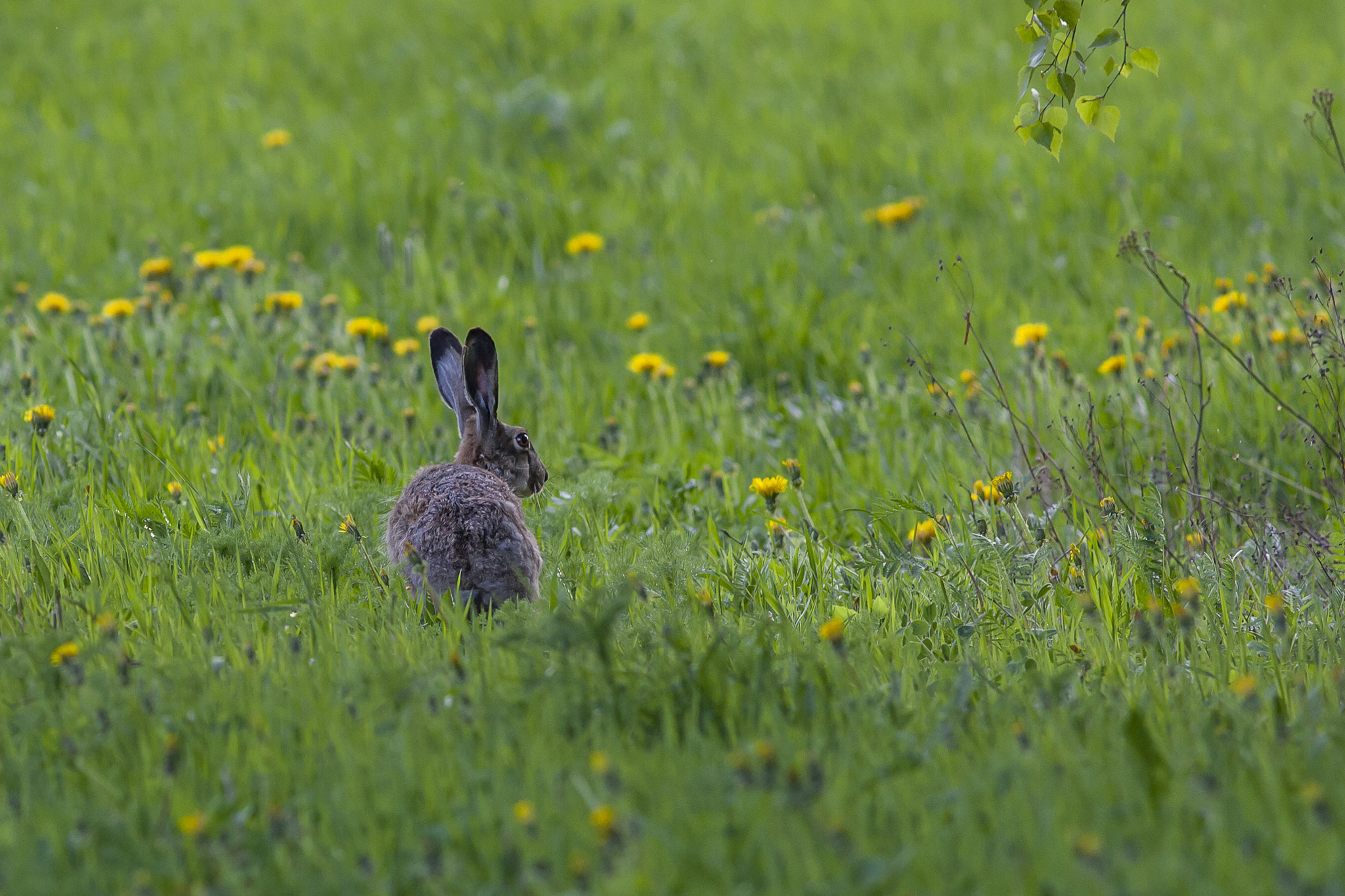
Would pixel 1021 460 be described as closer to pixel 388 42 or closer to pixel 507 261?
pixel 507 261

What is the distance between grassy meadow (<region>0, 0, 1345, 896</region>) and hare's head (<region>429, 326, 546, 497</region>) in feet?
0.70

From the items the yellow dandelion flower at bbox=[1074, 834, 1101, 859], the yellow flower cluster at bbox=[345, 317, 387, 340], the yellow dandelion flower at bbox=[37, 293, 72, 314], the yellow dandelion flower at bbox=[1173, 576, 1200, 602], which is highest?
the yellow dandelion flower at bbox=[37, 293, 72, 314]

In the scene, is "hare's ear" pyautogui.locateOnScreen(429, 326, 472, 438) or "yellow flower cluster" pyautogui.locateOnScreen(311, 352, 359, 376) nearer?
"hare's ear" pyautogui.locateOnScreen(429, 326, 472, 438)

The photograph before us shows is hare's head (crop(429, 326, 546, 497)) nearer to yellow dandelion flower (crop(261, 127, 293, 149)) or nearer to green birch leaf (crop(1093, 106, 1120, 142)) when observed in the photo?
green birch leaf (crop(1093, 106, 1120, 142))

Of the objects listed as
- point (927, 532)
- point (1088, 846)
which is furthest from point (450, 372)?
point (1088, 846)

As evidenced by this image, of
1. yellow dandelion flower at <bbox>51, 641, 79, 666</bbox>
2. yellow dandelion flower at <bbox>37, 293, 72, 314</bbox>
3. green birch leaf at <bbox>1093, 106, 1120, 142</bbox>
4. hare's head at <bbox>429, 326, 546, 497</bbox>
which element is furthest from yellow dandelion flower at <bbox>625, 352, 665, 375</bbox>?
yellow dandelion flower at <bbox>51, 641, 79, 666</bbox>

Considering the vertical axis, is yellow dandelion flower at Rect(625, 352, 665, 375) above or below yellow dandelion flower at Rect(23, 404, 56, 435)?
above

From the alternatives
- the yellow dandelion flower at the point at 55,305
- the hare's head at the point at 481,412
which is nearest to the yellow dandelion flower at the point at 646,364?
the hare's head at the point at 481,412

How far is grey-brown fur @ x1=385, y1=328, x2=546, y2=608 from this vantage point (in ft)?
12.9

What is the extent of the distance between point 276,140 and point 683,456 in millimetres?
5541

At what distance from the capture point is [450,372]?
4.88m

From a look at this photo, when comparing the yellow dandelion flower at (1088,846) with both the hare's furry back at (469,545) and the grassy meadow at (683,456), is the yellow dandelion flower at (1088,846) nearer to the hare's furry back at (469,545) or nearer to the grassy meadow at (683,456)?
the grassy meadow at (683,456)

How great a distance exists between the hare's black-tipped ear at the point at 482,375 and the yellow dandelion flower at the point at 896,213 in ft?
13.3

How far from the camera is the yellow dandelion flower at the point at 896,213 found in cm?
807
